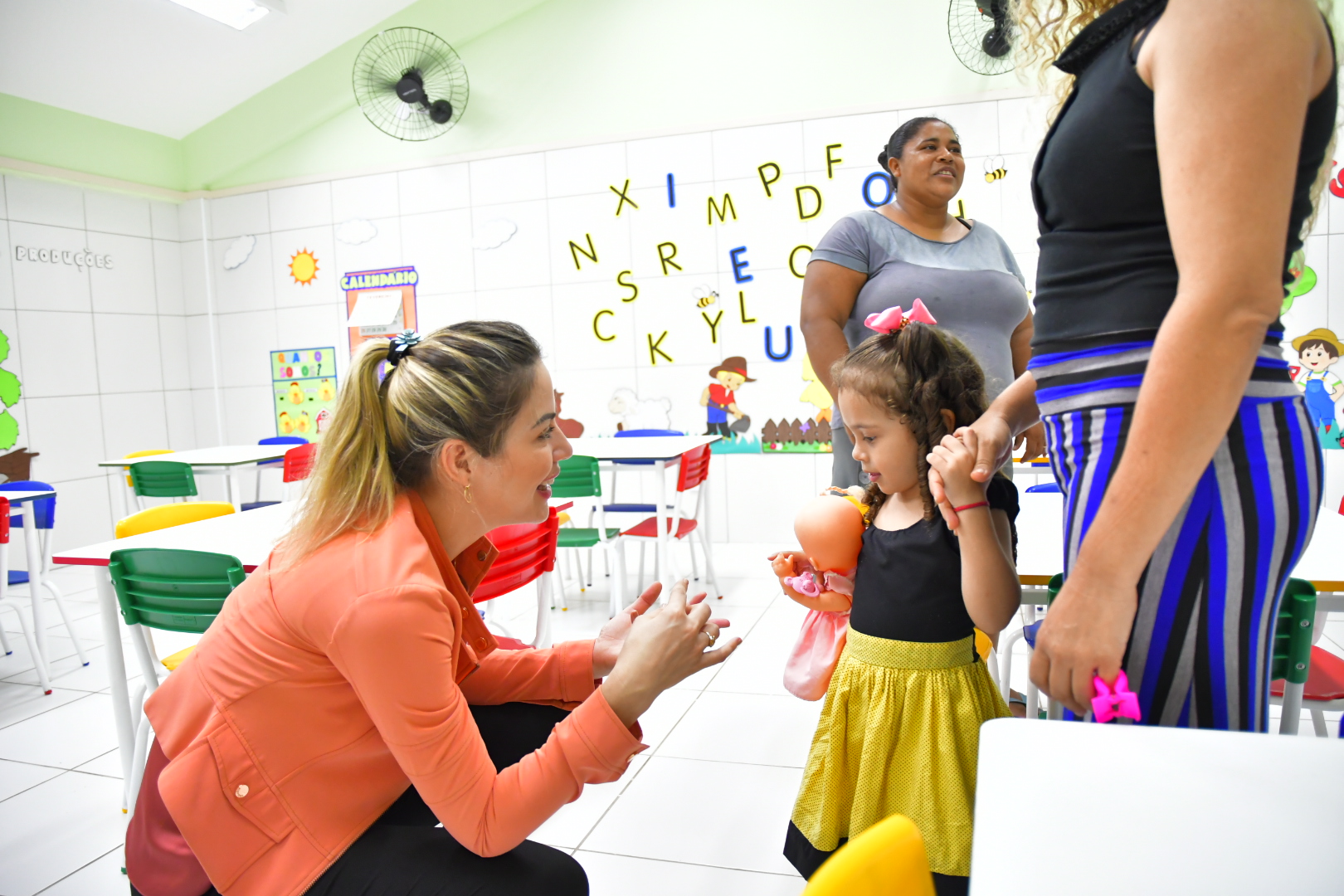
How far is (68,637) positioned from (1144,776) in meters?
4.30

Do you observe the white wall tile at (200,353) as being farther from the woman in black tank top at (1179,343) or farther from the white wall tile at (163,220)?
the woman in black tank top at (1179,343)

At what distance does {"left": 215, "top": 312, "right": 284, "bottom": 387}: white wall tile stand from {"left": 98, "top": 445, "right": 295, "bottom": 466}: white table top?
1.37 m

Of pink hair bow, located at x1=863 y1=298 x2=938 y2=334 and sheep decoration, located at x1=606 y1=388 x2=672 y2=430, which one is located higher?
pink hair bow, located at x1=863 y1=298 x2=938 y2=334

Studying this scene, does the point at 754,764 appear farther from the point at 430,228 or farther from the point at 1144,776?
the point at 430,228

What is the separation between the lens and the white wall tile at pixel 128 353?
5680 mm

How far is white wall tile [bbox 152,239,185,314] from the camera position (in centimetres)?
609

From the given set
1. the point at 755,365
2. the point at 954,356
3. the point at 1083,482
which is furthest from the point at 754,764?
the point at 755,365

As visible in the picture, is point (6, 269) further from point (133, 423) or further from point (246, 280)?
point (246, 280)

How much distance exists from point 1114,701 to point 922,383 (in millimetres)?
662

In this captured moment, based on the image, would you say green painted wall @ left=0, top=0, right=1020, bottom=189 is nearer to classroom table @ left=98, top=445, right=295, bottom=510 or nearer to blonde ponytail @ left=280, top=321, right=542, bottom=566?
classroom table @ left=98, top=445, right=295, bottom=510

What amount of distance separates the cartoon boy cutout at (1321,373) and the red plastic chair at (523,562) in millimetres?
4110

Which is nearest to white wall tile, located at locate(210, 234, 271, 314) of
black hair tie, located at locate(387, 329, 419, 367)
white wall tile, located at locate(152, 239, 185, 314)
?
white wall tile, located at locate(152, 239, 185, 314)

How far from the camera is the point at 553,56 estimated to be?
210 inches

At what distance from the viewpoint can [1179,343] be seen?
2.20 feet
